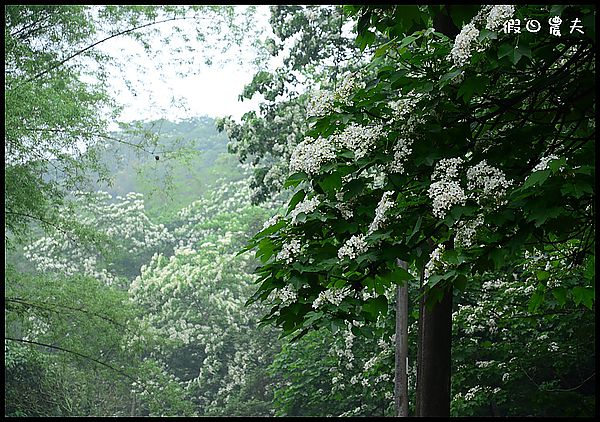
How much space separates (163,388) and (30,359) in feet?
6.63

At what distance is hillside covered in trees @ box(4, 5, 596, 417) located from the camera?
196 centimetres

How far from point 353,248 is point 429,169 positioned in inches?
13.4

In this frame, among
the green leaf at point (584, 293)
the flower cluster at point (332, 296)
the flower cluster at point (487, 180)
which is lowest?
the flower cluster at point (332, 296)

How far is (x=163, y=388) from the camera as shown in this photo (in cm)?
997

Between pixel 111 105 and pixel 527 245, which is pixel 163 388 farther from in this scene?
pixel 527 245

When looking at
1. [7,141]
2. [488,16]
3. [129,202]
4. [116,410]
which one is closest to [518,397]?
[488,16]

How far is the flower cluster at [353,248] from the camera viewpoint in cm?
197

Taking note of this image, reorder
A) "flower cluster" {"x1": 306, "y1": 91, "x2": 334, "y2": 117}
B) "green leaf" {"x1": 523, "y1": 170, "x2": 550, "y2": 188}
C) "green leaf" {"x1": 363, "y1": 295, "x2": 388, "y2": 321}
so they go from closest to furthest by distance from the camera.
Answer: "green leaf" {"x1": 523, "y1": 170, "x2": 550, "y2": 188} < "green leaf" {"x1": 363, "y1": 295, "x2": 388, "y2": 321} < "flower cluster" {"x1": 306, "y1": 91, "x2": 334, "y2": 117}

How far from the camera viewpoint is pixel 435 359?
122 inches

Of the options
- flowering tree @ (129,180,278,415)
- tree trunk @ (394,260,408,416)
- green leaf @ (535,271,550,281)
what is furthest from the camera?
flowering tree @ (129,180,278,415)

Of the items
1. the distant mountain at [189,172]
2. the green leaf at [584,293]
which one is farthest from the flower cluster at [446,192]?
the distant mountain at [189,172]

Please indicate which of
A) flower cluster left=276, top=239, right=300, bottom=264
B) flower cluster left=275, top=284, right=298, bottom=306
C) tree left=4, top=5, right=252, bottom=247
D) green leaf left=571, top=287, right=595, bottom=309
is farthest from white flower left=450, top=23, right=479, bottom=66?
tree left=4, top=5, right=252, bottom=247

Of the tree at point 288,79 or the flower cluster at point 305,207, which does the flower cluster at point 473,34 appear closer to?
the flower cluster at point 305,207

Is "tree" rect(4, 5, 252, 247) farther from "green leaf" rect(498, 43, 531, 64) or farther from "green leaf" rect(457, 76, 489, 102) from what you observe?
"green leaf" rect(498, 43, 531, 64)
